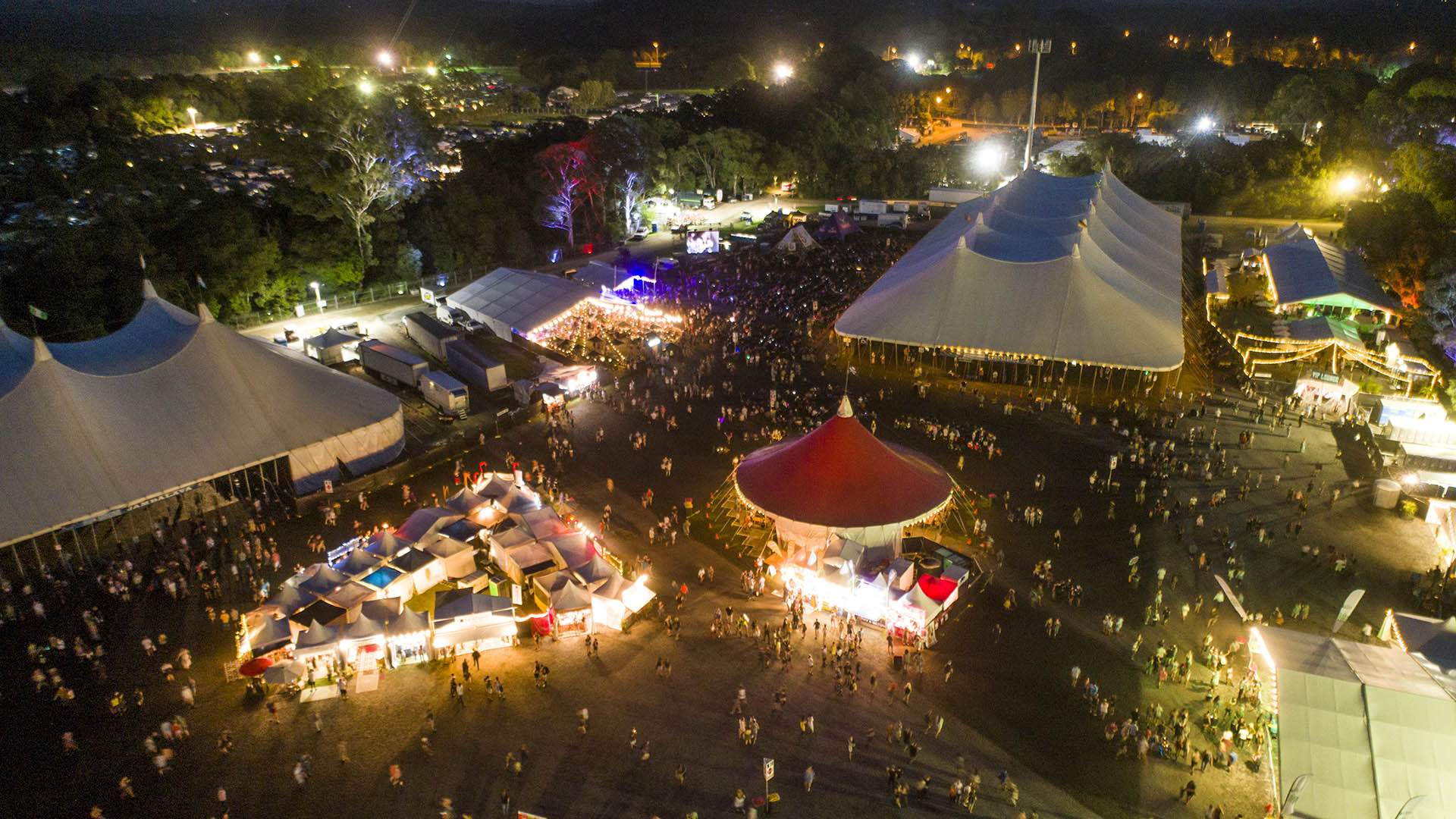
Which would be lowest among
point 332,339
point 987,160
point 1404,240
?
point 332,339

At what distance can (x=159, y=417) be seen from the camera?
17.2 meters

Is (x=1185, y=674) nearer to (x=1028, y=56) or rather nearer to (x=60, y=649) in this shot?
(x=60, y=649)

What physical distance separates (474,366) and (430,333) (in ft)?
10.4

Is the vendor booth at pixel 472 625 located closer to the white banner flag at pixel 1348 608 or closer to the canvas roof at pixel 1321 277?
the white banner flag at pixel 1348 608

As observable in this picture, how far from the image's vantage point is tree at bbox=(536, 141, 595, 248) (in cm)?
4206

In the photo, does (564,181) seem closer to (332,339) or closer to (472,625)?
(332,339)

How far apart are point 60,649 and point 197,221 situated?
20.3m

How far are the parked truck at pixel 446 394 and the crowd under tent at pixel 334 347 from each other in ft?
14.4

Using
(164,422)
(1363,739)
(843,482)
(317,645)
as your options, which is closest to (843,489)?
(843,482)

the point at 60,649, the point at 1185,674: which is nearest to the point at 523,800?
the point at 60,649

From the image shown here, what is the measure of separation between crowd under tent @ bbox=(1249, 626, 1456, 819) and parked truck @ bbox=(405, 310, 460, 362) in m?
23.3

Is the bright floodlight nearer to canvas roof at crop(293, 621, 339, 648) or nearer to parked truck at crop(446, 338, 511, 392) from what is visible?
parked truck at crop(446, 338, 511, 392)

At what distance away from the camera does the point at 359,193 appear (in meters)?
33.0

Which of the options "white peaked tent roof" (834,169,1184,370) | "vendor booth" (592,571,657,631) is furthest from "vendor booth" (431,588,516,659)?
"white peaked tent roof" (834,169,1184,370)
